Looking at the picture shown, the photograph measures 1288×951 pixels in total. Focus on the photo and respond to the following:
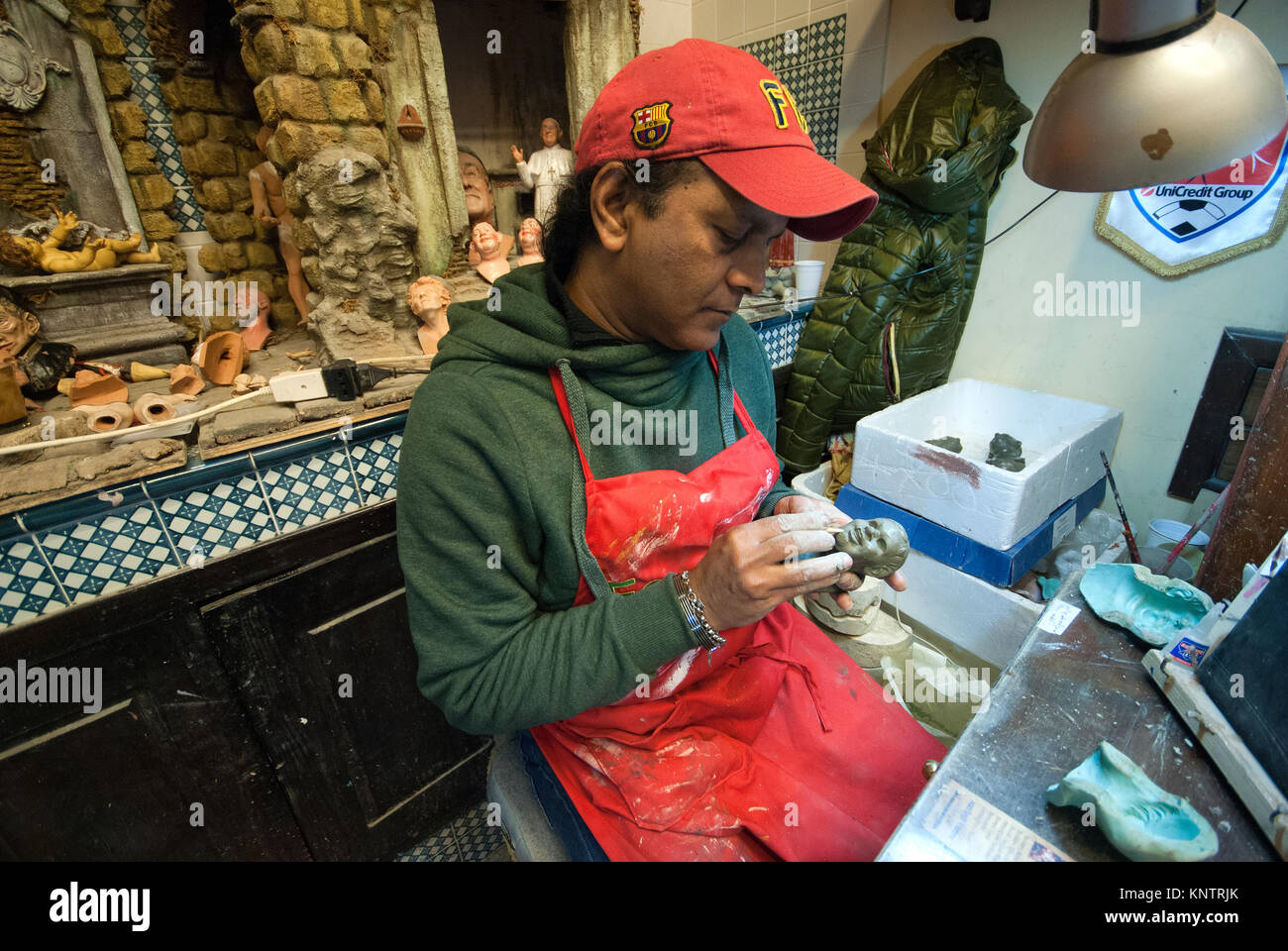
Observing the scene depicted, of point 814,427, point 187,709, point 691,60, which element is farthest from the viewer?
point 814,427

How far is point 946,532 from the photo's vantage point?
7.06ft

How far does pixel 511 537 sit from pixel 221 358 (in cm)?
170

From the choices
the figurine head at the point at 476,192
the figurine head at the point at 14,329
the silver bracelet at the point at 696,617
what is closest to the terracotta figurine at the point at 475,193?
the figurine head at the point at 476,192

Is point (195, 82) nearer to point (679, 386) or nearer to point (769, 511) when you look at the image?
point (679, 386)

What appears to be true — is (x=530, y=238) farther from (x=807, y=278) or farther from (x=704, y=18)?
(x=704, y=18)

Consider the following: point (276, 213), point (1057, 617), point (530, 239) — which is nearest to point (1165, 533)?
point (1057, 617)

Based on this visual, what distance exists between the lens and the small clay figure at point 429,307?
7.25 ft

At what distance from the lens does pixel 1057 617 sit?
52.2 inches

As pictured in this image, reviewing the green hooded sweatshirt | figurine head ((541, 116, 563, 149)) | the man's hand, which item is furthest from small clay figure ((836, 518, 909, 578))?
figurine head ((541, 116, 563, 149))

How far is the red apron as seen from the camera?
1102 mm

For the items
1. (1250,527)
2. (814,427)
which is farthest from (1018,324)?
(1250,527)

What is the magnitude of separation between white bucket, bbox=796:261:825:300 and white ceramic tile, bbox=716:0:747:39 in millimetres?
1525

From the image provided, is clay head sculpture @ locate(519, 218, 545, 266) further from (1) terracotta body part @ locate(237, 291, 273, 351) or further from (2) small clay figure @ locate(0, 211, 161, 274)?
(2) small clay figure @ locate(0, 211, 161, 274)
